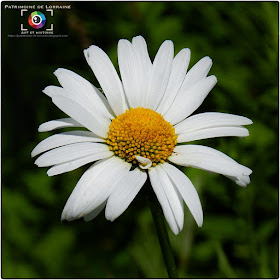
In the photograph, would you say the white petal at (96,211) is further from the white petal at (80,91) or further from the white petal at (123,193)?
the white petal at (80,91)

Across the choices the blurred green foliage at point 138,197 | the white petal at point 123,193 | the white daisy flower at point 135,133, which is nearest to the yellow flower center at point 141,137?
the white daisy flower at point 135,133

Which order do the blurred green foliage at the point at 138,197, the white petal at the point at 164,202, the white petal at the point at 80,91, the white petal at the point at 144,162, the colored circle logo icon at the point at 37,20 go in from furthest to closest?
the colored circle logo icon at the point at 37,20 < the blurred green foliage at the point at 138,197 < the white petal at the point at 80,91 < the white petal at the point at 144,162 < the white petal at the point at 164,202

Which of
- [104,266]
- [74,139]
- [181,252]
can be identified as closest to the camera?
[74,139]

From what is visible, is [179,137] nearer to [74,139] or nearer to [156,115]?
[156,115]

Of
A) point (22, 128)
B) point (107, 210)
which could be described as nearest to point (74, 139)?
point (107, 210)

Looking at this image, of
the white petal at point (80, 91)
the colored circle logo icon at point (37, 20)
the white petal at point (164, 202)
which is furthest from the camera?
the colored circle logo icon at point (37, 20)

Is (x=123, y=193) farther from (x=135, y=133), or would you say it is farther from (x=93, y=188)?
(x=135, y=133)
